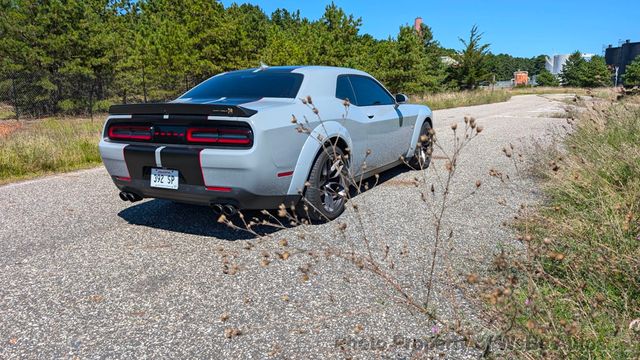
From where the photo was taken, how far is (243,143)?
3.19 metres

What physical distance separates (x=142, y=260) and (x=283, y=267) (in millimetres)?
1104

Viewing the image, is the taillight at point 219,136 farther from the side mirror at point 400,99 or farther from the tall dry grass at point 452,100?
the tall dry grass at point 452,100

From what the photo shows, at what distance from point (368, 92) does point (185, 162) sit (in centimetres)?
252

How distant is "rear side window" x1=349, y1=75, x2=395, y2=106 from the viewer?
474 centimetres

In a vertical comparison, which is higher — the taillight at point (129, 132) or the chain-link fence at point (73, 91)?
the chain-link fence at point (73, 91)

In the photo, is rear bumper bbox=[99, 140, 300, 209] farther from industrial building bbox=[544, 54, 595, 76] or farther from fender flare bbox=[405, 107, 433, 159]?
industrial building bbox=[544, 54, 595, 76]

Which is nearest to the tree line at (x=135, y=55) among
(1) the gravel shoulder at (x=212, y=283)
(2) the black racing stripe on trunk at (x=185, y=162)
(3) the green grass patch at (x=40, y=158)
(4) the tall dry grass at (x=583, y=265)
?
(3) the green grass patch at (x=40, y=158)

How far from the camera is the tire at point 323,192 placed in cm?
370

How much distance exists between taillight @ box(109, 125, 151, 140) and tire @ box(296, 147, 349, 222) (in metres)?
1.42

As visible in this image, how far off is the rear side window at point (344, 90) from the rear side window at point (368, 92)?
92 mm

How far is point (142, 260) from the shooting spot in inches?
127

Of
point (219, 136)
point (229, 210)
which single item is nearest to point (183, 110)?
point (219, 136)

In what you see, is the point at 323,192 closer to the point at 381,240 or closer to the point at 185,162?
the point at 381,240

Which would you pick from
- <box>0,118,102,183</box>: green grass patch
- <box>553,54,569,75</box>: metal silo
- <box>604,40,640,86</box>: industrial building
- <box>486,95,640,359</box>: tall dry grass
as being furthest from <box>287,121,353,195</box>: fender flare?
<box>553,54,569,75</box>: metal silo
